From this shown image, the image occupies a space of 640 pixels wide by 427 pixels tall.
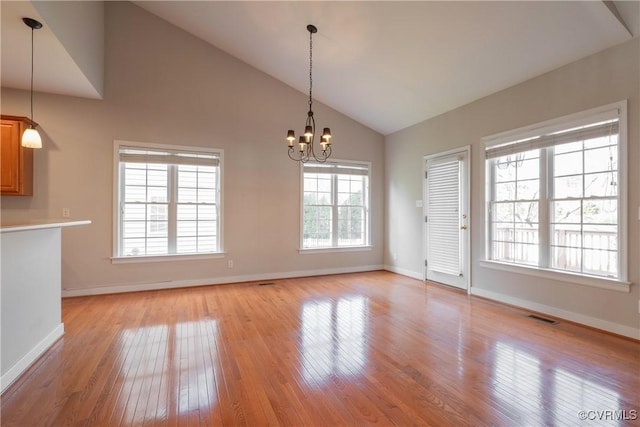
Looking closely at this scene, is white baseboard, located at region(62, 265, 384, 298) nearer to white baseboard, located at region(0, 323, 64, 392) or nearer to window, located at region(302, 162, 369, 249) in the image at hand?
window, located at region(302, 162, 369, 249)

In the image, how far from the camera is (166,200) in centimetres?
490

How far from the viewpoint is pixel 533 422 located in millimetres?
1785

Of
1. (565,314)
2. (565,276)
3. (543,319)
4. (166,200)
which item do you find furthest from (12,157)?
(565,314)

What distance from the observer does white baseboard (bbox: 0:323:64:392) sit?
2108 mm

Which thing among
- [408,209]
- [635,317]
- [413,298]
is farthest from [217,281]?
[635,317]

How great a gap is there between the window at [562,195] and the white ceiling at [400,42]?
2.73ft

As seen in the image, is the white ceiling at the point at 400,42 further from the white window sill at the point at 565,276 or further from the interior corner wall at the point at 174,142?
the white window sill at the point at 565,276

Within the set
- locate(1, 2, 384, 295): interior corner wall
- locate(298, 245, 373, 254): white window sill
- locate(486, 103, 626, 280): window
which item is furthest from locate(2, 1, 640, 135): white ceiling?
locate(298, 245, 373, 254): white window sill

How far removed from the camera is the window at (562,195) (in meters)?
3.17

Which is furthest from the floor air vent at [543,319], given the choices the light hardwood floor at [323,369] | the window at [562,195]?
the window at [562,195]

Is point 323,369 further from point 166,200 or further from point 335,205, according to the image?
point 335,205

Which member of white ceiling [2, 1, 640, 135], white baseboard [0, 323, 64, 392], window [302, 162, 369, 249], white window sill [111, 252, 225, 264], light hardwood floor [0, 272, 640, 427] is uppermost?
white ceiling [2, 1, 640, 135]

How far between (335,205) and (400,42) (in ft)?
10.4
